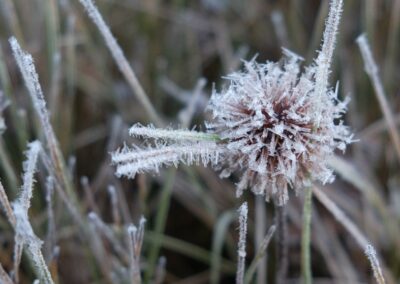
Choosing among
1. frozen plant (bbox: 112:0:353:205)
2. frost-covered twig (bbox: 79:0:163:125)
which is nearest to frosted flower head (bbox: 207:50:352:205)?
frozen plant (bbox: 112:0:353:205)

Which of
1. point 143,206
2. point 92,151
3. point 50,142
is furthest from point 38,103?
point 92,151

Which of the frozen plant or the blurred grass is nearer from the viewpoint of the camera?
the frozen plant

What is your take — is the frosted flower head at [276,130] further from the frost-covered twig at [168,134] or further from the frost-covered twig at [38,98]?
the frost-covered twig at [38,98]

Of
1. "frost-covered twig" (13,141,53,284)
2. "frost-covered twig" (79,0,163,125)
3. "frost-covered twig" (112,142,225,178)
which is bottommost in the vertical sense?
"frost-covered twig" (13,141,53,284)

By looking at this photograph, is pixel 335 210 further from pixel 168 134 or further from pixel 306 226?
pixel 168 134

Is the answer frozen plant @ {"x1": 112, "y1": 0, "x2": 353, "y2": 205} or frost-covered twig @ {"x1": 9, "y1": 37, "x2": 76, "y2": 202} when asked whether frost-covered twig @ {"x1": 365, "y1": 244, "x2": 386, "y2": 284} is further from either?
frost-covered twig @ {"x1": 9, "y1": 37, "x2": 76, "y2": 202}

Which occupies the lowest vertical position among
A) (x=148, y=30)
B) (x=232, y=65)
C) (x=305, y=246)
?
(x=305, y=246)

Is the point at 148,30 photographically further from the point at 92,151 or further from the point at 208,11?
the point at 92,151
